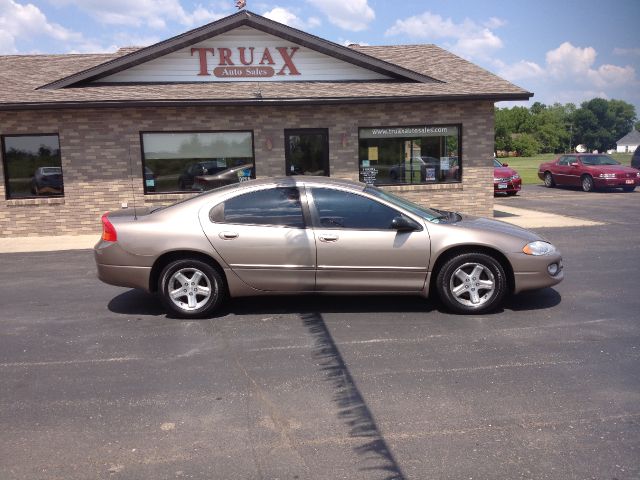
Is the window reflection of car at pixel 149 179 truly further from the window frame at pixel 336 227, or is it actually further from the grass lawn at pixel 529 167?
the grass lawn at pixel 529 167

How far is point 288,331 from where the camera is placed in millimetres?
5887

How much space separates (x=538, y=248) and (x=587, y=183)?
1845cm

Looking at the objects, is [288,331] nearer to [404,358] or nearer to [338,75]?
[404,358]

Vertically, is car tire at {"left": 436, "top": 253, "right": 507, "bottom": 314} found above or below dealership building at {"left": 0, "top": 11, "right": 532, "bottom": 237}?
below

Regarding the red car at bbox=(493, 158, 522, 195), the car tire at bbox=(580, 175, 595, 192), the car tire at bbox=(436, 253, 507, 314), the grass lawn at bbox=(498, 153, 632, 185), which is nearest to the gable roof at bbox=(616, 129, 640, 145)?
the grass lawn at bbox=(498, 153, 632, 185)

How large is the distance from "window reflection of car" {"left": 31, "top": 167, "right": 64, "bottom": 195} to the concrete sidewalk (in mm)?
1031

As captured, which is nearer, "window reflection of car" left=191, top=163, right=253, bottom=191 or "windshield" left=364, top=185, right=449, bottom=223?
"windshield" left=364, top=185, right=449, bottom=223

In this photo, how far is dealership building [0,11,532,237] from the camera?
1290 cm

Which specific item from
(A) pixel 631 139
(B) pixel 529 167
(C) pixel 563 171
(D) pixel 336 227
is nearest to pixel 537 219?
(D) pixel 336 227

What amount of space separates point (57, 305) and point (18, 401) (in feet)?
Answer: 9.68

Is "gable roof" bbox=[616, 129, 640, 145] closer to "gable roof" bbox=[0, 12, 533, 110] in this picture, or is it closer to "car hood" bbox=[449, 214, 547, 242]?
"gable roof" bbox=[0, 12, 533, 110]

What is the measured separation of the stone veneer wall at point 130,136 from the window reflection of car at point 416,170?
399 mm

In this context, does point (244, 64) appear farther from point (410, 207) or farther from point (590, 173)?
point (590, 173)

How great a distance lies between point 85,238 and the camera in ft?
41.4
